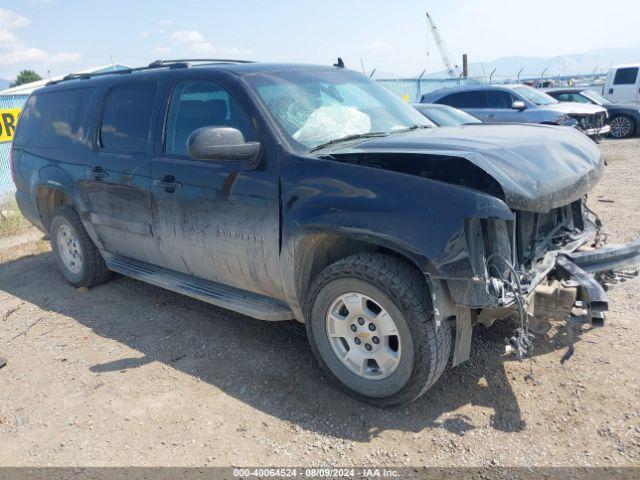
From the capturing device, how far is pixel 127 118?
4547 mm

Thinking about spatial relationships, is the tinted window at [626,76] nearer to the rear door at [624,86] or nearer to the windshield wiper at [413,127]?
the rear door at [624,86]

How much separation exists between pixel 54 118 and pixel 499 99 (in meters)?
11.1

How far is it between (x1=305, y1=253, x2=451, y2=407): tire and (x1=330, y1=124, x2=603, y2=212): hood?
58cm

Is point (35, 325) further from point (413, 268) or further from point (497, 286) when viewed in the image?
point (497, 286)

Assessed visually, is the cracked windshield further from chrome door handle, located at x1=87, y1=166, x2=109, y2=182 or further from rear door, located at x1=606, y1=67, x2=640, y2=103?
rear door, located at x1=606, y1=67, x2=640, y2=103

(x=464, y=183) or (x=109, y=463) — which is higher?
(x=464, y=183)

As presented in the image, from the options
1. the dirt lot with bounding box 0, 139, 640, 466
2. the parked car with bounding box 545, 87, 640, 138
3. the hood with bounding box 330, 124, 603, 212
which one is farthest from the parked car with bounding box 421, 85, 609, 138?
the hood with bounding box 330, 124, 603, 212

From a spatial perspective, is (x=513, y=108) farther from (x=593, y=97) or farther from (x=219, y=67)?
(x=219, y=67)

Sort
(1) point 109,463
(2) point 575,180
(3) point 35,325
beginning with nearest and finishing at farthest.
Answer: (1) point 109,463 → (2) point 575,180 → (3) point 35,325

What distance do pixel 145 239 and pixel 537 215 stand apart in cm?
301

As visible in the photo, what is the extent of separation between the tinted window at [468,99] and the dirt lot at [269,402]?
391 inches

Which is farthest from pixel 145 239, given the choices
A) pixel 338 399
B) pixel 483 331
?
pixel 483 331

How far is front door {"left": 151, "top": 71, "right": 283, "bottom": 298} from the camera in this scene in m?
3.52

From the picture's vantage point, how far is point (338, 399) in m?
3.38
